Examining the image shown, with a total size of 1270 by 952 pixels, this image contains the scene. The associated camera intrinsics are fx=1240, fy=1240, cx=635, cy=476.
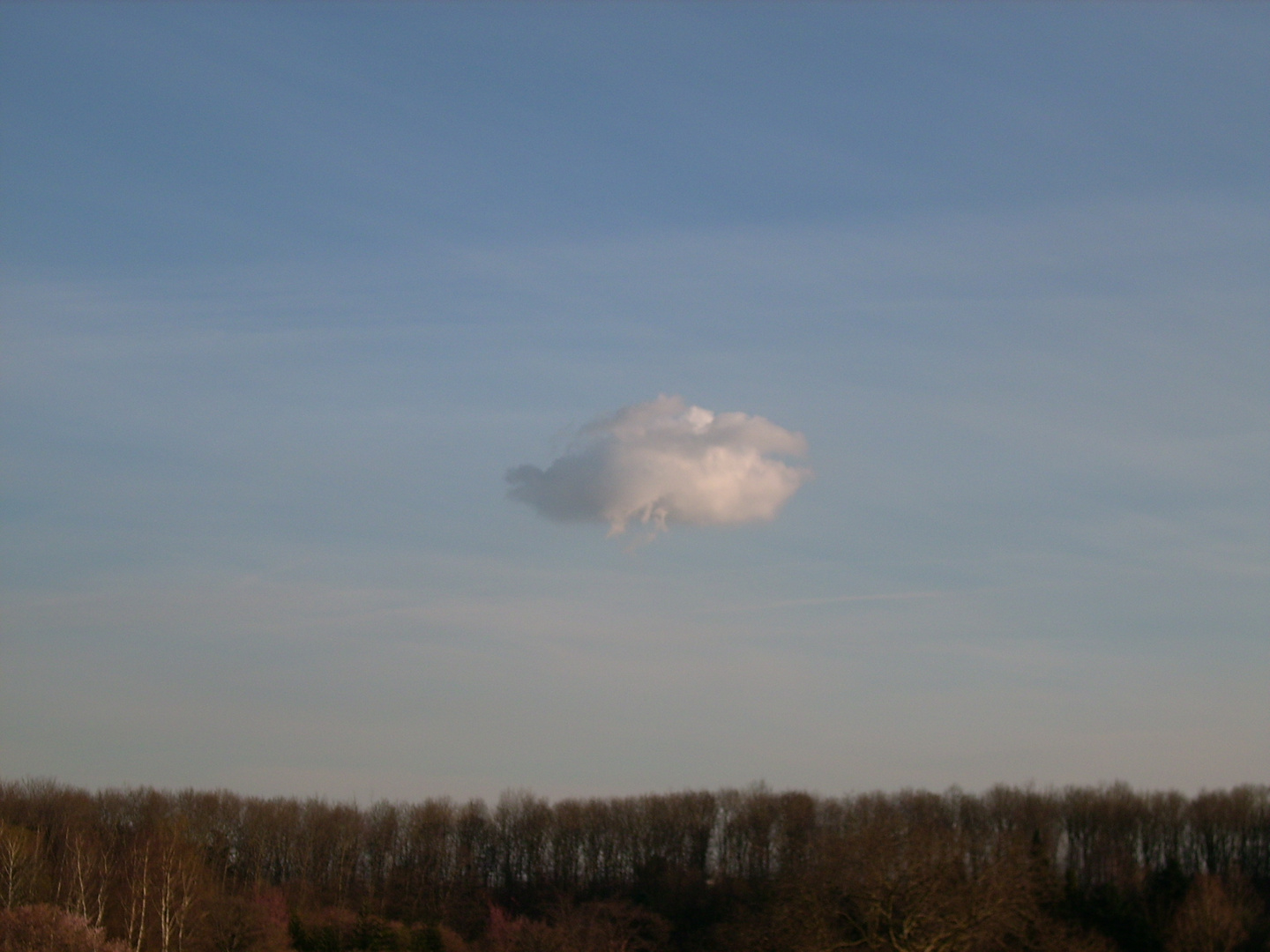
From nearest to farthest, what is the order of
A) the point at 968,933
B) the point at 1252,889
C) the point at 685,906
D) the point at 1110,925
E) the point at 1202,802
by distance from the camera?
the point at 968,933, the point at 1110,925, the point at 1252,889, the point at 685,906, the point at 1202,802

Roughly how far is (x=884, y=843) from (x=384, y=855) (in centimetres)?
8137

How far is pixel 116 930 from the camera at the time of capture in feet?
229

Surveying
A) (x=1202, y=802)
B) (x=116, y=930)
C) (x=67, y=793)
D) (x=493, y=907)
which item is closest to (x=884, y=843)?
(x=116, y=930)

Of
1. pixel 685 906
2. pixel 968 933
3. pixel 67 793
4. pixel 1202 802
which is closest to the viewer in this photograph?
pixel 968 933

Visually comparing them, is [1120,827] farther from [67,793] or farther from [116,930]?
[67,793]

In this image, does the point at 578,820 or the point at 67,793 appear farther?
the point at 578,820

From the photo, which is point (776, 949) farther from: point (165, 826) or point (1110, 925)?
point (165, 826)

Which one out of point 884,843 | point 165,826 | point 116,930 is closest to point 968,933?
point 884,843

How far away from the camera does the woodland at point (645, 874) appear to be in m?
42.9

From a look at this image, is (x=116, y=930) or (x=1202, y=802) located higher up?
(x=1202, y=802)

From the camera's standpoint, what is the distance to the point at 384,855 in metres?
114

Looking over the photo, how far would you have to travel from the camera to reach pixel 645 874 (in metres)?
108

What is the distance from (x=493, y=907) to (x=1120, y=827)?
2037 inches

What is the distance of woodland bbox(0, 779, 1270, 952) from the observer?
4291 cm
